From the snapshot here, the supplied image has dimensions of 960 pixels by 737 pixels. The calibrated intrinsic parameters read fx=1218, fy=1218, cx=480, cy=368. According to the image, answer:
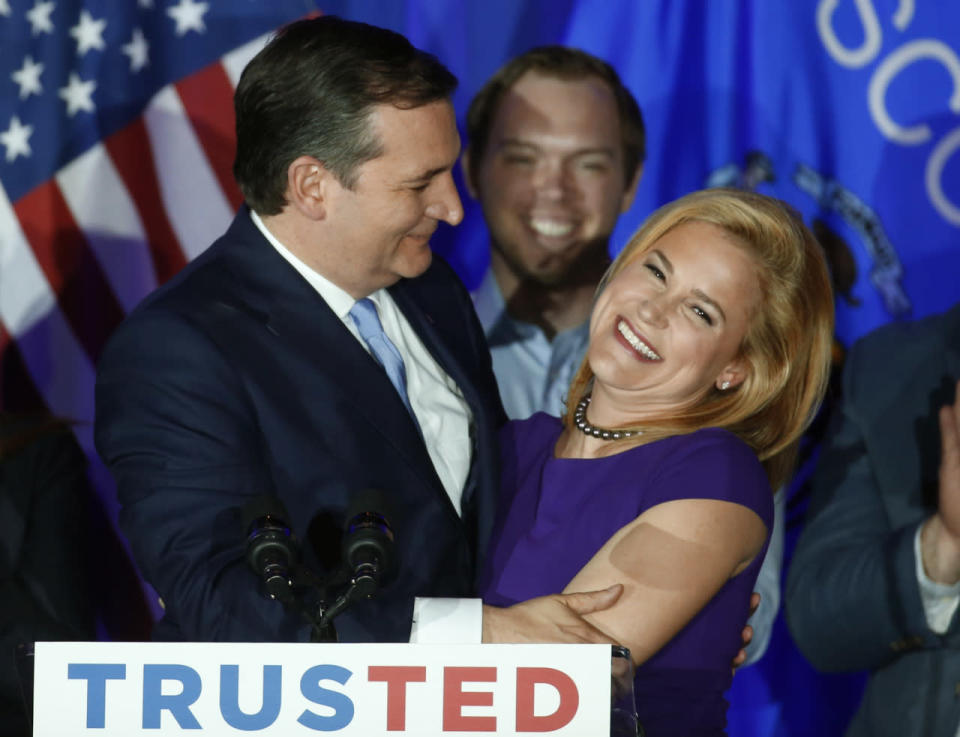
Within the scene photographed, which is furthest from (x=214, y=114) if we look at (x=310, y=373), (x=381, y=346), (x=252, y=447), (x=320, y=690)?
(x=320, y=690)

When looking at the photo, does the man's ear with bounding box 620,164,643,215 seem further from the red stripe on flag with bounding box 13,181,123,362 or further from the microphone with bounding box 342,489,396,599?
the microphone with bounding box 342,489,396,599

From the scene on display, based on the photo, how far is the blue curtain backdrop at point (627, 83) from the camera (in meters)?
2.98

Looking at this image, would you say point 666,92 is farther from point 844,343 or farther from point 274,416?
point 274,416

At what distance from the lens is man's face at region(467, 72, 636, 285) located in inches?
122

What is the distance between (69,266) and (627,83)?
149 cm

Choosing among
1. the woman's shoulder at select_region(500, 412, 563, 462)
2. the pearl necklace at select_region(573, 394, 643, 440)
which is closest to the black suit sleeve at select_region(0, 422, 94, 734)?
the woman's shoulder at select_region(500, 412, 563, 462)

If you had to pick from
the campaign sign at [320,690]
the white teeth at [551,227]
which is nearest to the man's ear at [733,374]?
the campaign sign at [320,690]

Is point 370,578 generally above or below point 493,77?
below

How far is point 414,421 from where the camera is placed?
2.38 m

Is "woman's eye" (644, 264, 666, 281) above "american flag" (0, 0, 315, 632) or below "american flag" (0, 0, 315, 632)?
below

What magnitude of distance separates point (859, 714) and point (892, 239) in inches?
48.1

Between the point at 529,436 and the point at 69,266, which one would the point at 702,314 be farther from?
the point at 69,266

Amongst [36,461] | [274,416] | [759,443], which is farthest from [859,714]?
[36,461]

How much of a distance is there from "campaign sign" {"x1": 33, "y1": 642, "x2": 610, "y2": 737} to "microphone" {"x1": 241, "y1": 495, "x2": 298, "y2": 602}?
10cm
